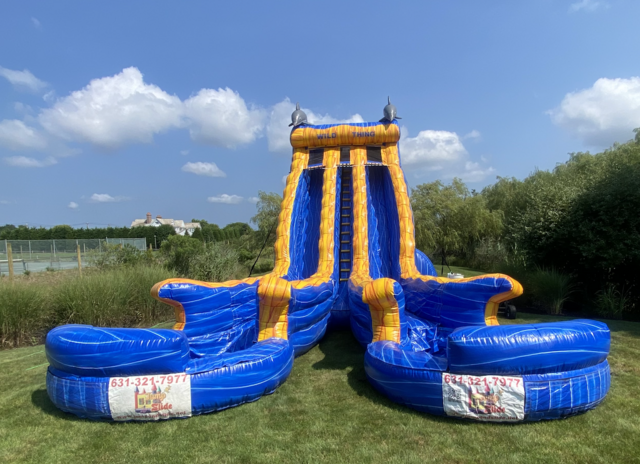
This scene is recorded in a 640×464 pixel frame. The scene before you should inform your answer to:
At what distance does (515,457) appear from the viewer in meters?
2.41

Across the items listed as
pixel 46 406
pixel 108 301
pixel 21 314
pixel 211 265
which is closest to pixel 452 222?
pixel 211 265

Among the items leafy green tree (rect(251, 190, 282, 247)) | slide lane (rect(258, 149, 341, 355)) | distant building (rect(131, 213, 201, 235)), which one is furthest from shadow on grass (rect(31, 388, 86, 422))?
distant building (rect(131, 213, 201, 235))

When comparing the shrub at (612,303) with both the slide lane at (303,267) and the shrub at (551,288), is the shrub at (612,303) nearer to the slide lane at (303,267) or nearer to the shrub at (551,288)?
the shrub at (551,288)

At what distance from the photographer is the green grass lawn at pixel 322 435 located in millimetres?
2490

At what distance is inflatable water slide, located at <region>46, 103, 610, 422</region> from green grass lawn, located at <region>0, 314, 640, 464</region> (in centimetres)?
12

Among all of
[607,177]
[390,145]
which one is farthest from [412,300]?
[607,177]

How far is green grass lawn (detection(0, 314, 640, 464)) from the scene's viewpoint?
2.49m

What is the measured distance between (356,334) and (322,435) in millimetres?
Answer: 1996

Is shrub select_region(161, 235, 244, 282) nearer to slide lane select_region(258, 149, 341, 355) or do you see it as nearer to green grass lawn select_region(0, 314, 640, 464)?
slide lane select_region(258, 149, 341, 355)

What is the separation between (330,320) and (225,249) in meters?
6.02

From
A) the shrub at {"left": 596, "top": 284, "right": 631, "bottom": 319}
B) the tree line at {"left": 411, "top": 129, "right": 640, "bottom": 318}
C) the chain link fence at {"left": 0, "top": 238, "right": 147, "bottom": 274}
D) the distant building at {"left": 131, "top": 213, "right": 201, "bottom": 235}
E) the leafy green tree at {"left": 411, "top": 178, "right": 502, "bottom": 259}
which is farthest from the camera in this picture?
the distant building at {"left": 131, "top": 213, "right": 201, "bottom": 235}

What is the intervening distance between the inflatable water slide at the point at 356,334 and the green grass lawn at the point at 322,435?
0.12m

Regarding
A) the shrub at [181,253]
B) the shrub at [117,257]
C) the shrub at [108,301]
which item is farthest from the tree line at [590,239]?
the shrub at [117,257]

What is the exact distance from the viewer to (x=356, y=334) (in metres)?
4.71
